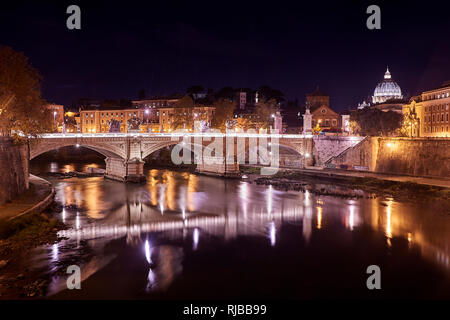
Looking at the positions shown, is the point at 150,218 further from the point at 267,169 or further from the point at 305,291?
the point at 267,169

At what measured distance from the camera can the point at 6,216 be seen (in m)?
18.4

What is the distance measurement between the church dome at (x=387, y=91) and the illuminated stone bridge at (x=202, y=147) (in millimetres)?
60884

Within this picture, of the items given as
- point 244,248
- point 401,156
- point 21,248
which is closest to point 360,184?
point 401,156

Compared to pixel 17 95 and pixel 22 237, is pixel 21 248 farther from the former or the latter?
pixel 17 95

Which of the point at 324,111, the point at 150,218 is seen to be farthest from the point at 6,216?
the point at 324,111

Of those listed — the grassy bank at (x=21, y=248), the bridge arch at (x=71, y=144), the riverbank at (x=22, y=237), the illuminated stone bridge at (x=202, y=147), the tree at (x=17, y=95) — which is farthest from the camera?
the illuminated stone bridge at (x=202, y=147)

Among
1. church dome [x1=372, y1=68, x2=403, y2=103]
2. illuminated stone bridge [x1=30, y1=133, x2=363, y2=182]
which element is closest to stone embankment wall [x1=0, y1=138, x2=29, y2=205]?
illuminated stone bridge [x1=30, y1=133, x2=363, y2=182]

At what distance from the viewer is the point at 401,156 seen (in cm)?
3959

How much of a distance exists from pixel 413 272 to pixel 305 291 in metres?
4.44

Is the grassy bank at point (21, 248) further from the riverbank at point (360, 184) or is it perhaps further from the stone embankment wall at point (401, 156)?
the stone embankment wall at point (401, 156)

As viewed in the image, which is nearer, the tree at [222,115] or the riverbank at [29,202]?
the riverbank at [29,202]

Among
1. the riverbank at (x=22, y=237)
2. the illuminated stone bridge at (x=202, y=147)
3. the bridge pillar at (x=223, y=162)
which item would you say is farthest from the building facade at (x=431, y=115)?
the riverbank at (x=22, y=237)

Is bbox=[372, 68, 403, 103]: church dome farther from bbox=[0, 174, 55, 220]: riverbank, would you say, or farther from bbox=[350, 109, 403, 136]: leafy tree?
bbox=[0, 174, 55, 220]: riverbank

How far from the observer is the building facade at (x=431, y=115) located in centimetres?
4978
